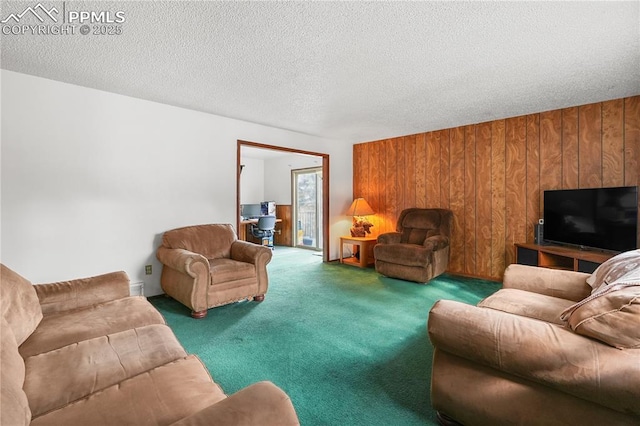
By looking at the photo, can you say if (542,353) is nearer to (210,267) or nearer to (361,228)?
(210,267)

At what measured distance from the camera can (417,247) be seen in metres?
4.17

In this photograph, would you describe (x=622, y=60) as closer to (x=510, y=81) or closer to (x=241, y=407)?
(x=510, y=81)

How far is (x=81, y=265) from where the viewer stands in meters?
3.07

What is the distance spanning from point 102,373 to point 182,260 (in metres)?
1.78

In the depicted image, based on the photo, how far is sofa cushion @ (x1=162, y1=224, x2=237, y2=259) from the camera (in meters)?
3.43

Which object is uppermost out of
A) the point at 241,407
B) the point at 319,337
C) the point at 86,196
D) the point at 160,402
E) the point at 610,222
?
the point at 86,196

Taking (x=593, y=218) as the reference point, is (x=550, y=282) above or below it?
below

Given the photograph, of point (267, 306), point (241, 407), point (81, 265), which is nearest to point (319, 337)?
point (267, 306)

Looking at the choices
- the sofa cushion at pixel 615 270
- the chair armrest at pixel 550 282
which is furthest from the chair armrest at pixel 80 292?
the sofa cushion at pixel 615 270

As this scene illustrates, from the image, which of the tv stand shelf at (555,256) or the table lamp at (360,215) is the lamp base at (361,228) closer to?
the table lamp at (360,215)

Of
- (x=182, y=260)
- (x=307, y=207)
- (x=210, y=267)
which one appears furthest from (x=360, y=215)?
(x=182, y=260)

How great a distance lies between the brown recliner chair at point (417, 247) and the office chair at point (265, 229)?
3156 mm

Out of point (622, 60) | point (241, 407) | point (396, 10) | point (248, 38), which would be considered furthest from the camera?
point (622, 60)

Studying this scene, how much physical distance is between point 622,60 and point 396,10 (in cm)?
208
